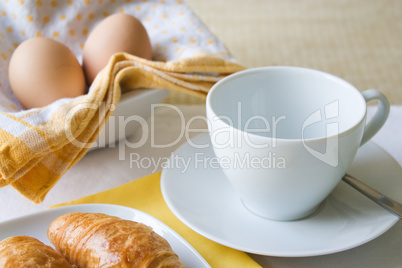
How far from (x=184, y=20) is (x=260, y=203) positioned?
18.1 inches

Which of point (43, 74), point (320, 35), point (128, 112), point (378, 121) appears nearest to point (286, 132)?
point (378, 121)

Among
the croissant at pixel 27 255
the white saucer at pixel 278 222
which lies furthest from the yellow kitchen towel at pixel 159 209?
the croissant at pixel 27 255

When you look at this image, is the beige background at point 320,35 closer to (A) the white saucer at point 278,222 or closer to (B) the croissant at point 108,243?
(A) the white saucer at point 278,222

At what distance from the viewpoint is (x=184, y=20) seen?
895 millimetres

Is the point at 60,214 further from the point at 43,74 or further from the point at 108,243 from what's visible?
the point at 43,74

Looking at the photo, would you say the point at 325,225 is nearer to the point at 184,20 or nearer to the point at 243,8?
the point at 184,20

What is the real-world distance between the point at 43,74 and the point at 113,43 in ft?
0.42

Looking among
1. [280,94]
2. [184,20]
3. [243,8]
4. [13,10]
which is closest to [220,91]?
[280,94]

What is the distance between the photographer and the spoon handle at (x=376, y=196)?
54 centimetres

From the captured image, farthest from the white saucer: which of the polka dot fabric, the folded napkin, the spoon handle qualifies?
the polka dot fabric

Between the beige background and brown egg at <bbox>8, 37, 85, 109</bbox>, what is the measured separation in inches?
10.4

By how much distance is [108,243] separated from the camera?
0.48m

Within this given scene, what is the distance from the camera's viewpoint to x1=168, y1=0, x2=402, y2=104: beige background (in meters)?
1.06

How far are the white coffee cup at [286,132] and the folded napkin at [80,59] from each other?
11 centimetres
